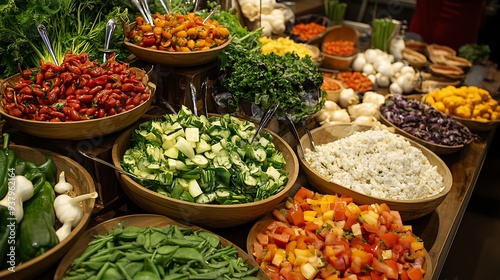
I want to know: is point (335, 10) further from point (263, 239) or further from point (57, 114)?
point (57, 114)

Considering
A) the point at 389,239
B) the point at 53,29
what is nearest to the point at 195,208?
the point at 389,239

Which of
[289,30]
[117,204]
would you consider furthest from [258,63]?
[289,30]

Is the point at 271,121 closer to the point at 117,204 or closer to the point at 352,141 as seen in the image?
the point at 352,141

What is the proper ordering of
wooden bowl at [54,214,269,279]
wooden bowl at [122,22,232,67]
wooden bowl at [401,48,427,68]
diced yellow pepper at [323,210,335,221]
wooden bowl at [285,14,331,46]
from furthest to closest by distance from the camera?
wooden bowl at [401,48,427,68]
wooden bowl at [285,14,331,46]
wooden bowl at [122,22,232,67]
diced yellow pepper at [323,210,335,221]
wooden bowl at [54,214,269,279]

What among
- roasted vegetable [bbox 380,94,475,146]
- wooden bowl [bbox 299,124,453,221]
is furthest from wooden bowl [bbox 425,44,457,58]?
wooden bowl [bbox 299,124,453,221]

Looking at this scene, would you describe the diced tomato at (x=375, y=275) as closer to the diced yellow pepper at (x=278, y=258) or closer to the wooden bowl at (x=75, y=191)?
the diced yellow pepper at (x=278, y=258)

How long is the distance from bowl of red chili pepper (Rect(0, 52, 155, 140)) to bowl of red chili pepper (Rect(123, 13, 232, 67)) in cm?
27

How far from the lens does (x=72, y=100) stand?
6.10 feet

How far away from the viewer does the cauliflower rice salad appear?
2268 mm

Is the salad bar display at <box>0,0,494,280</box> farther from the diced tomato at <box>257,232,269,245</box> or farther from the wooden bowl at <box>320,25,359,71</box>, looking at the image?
the wooden bowl at <box>320,25,359,71</box>

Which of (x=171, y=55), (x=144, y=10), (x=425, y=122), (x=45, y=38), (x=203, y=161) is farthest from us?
(x=425, y=122)

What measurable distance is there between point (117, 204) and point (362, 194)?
1.21 metres

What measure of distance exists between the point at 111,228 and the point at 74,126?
448 millimetres

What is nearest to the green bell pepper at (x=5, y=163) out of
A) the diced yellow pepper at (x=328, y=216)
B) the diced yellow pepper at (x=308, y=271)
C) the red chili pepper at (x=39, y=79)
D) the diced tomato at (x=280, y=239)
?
the red chili pepper at (x=39, y=79)
